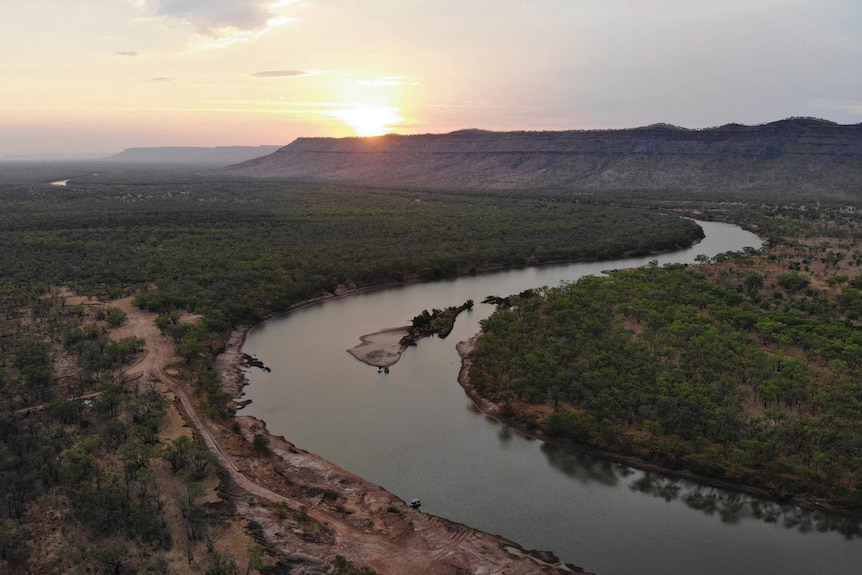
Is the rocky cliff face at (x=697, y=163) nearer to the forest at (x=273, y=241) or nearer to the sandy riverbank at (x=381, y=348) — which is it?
the forest at (x=273, y=241)

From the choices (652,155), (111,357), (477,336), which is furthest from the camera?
(652,155)

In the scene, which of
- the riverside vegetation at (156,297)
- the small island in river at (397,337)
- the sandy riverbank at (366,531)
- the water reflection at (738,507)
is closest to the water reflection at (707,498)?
the water reflection at (738,507)

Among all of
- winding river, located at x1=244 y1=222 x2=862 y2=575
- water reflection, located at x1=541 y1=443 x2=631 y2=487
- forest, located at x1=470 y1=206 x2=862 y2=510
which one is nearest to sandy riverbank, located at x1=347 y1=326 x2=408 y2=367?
winding river, located at x1=244 y1=222 x2=862 y2=575

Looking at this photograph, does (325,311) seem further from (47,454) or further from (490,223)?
(490,223)

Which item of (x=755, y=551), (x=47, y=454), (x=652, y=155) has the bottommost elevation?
(x=755, y=551)

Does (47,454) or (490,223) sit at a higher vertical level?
(490,223)

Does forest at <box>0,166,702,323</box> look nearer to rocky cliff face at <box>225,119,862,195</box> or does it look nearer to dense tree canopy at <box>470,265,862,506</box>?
dense tree canopy at <box>470,265,862,506</box>

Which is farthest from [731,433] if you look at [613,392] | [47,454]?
[47,454]
